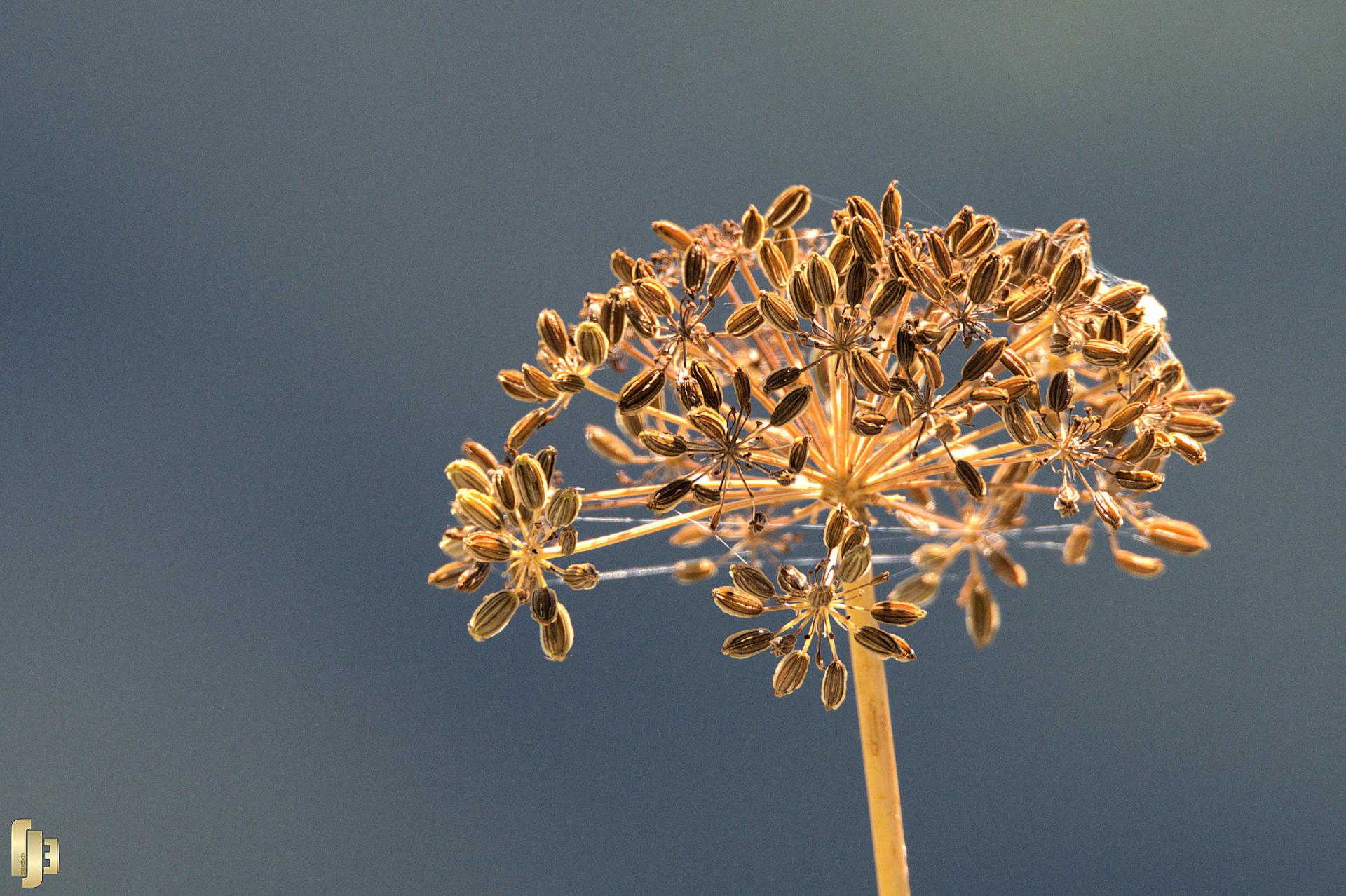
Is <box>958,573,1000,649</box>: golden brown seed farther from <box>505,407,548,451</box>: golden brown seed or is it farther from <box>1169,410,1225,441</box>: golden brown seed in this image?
<box>505,407,548,451</box>: golden brown seed

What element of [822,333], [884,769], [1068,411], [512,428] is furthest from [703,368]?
[884,769]

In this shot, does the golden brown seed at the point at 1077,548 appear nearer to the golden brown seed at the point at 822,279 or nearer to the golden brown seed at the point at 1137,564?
the golden brown seed at the point at 1137,564

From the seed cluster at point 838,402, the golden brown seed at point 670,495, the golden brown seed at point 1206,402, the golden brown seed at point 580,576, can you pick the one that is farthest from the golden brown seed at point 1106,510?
the golden brown seed at point 580,576

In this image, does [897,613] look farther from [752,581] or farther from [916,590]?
[916,590]

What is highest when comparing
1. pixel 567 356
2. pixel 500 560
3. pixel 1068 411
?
pixel 567 356

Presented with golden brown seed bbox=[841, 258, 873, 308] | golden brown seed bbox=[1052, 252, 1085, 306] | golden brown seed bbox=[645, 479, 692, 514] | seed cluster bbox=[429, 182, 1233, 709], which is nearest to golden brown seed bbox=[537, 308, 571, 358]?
seed cluster bbox=[429, 182, 1233, 709]

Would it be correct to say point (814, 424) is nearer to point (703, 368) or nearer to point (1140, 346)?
point (703, 368)
